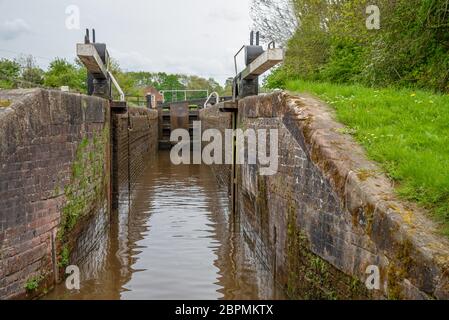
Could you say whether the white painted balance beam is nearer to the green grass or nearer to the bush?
the green grass

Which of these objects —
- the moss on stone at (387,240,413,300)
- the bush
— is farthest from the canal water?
the bush

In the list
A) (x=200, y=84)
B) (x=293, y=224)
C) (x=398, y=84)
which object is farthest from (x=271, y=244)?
(x=200, y=84)

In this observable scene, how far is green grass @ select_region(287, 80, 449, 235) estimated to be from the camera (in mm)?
4363

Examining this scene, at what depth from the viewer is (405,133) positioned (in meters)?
5.80

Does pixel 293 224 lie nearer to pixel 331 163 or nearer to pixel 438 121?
pixel 331 163

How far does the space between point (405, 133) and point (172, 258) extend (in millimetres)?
3948

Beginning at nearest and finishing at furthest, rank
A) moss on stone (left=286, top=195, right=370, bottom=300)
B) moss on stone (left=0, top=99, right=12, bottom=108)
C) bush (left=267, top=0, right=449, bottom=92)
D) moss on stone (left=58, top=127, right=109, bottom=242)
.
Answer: moss on stone (left=286, top=195, right=370, bottom=300), moss on stone (left=0, top=99, right=12, bottom=108), moss on stone (left=58, top=127, right=109, bottom=242), bush (left=267, top=0, right=449, bottom=92)

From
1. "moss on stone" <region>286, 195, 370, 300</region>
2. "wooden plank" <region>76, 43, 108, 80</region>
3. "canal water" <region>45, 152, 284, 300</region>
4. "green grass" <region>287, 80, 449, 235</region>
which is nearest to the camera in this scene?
"green grass" <region>287, 80, 449, 235</region>

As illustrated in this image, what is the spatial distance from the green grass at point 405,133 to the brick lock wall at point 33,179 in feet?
11.3

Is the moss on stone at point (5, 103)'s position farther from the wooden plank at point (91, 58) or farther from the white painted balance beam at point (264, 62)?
the white painted balance beam at point (264, 62)

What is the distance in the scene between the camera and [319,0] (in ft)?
62.3

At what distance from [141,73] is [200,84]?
11.3 metres

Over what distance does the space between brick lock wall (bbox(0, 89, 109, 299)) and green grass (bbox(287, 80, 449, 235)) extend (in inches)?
136

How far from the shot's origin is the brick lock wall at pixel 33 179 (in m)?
5.24
